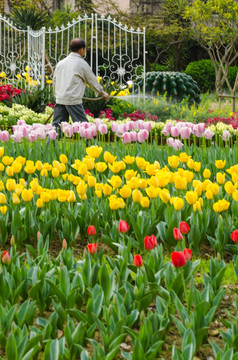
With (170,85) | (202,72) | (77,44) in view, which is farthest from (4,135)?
(202,72)

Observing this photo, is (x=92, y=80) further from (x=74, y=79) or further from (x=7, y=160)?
(x=7, y=160)

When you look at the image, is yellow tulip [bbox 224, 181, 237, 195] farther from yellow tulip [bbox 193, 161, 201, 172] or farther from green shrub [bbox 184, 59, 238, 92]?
green shrub [bbox 184, 59, 238, 92]

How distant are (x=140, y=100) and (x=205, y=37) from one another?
9428 mm

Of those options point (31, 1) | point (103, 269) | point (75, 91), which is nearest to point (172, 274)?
point (103, 269)

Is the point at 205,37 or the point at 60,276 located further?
the point at 205,37

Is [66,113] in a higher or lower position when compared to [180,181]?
lower

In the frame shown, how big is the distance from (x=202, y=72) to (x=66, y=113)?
17.3 meters

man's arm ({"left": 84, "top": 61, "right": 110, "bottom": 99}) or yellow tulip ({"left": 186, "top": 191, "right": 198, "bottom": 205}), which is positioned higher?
man's arm ({"left": 84, "top": 61, "right": 110, "bottom": 99})

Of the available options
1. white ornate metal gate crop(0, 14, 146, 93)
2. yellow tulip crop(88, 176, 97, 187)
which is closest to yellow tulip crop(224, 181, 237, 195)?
yellow tulip crop(88, 176, 97, 187)

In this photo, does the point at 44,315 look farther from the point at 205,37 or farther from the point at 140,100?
the point at 205,37

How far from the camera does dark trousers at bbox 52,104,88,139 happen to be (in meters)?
7.45

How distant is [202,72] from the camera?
2400cm

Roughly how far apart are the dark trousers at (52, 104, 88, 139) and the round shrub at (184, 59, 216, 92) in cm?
1715

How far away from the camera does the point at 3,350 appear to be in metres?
2.02
